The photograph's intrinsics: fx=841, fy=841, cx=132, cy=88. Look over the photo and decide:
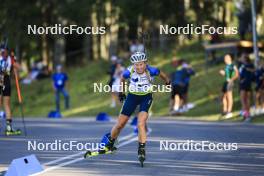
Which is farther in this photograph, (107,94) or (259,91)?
(107,94)

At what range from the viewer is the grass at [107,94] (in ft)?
105

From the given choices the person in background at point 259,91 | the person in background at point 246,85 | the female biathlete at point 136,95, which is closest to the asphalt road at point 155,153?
the female biathlete at point 136,95

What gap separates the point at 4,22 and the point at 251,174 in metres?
43.3

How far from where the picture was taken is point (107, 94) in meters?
40.1

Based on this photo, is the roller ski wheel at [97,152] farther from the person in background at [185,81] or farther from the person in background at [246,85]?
the person in background at [185,81]

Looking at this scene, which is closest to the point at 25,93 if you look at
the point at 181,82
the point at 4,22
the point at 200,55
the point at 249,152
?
the point at 4,22

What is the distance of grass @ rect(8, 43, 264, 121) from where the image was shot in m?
32.0

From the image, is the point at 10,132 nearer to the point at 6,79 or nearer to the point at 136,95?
the point at 6,79

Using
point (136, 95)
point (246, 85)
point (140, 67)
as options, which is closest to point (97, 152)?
point (136, 95)

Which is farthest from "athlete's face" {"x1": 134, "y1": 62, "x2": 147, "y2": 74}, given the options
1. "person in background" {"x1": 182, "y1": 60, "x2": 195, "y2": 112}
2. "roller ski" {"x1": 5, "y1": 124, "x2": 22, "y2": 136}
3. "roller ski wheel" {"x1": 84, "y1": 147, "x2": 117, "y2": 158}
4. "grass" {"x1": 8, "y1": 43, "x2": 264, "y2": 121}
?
"person in background" {"x1": 182, "y1": 60, "x2": 195, "y2": 112}

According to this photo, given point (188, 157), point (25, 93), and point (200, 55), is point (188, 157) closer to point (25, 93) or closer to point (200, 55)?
point (200, 55)

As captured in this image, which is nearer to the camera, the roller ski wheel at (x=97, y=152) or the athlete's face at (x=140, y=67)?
the athlete's face at (x=140, y=67)

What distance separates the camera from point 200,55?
1687 inches

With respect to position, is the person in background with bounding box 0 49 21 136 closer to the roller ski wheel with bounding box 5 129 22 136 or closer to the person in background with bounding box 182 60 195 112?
the roller ski wheel with bounding box 5 129 22 136
